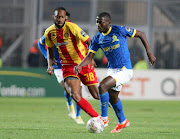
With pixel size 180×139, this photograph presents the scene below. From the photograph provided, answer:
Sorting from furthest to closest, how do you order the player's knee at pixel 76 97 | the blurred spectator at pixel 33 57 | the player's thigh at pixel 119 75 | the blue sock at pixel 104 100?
the blurred spectator at pixel 33 57 → the player's knee at pixel 76 97 → the player's thigh at pixel 119 75 → the blue sock at pixel 104 100

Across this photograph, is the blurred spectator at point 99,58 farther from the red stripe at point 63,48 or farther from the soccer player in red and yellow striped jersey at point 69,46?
the red stripe at point 63,48

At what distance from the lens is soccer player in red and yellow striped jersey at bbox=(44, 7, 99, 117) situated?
960 centimetres

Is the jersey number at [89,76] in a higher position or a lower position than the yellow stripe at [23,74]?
higher

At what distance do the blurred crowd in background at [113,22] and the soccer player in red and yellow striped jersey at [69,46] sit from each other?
13.7 meters

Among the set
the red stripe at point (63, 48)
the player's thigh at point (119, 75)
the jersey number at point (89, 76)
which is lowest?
the jersey number at point (89, 76)

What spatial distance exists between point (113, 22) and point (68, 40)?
15.6m

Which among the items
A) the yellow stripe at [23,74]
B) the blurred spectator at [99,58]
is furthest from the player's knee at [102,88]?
the blurred spectator at [99,58]

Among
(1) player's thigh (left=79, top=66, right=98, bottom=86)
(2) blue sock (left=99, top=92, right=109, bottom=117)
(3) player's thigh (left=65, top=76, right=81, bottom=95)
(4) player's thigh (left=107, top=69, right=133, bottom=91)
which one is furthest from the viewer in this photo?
(1) player's thigh (left=79, top=66, right=98, bottom=86)

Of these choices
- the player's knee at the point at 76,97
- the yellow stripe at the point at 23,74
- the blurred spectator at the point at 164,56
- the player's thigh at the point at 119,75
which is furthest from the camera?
the blurred spectator at the point at 164,56

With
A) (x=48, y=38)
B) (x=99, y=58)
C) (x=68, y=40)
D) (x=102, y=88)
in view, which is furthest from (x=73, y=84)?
(x=99, y=58)

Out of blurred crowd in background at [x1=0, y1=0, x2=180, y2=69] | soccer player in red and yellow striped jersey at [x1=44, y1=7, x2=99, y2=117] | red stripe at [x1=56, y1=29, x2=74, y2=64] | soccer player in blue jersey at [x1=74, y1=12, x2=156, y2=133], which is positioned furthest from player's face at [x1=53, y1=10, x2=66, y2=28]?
blurred crowd in background at [x1=0, y1=0, x2=180, y2=69]

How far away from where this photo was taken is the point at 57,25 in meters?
9.77

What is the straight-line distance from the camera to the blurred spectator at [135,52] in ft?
79.4

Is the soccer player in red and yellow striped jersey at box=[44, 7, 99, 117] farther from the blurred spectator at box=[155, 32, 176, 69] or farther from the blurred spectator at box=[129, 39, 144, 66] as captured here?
the blurred spectator at box=[155, 32, 176, 69]
